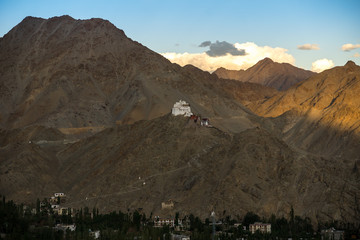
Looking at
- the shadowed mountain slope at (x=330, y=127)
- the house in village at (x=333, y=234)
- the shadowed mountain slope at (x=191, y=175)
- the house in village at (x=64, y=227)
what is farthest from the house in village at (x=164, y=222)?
the shadowed mountain slope at (x=330, y=127)

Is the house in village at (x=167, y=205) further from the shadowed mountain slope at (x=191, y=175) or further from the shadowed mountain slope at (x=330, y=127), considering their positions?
the shadowed mountain slope at (x=330, y=127)

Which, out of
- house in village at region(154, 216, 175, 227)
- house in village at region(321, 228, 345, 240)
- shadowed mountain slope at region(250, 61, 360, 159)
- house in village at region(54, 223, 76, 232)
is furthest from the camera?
shadowed mountain slope at region(250, 61, 360, 159)

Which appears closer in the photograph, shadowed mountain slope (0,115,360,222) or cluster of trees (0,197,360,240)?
cluster of trees (0,197,360,240)

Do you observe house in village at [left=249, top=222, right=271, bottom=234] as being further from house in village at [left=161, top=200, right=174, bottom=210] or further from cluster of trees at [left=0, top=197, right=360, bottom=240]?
house in village at [left=161, top=200, right=174, bottom=210]

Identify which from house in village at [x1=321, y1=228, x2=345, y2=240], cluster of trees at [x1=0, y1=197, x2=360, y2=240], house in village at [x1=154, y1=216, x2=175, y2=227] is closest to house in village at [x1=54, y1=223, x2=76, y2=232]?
cluster of trees at [x1=0, y1=197, x2=360, y2=240]

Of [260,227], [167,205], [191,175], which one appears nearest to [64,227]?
[167,205]

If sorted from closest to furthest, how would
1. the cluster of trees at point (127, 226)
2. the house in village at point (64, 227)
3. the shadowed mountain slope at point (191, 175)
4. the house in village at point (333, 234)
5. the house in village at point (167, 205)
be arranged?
the cluster of trees at point (127, 226) < the house in village at point (333, 234) < the house in village at point (64, 227) < the shadowed mountain slope at point (191, 175) < the house in village at point (167, 205)

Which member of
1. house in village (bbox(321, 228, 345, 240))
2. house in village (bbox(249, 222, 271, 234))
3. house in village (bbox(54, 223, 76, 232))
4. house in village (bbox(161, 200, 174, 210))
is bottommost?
house in village (bbox(321, 228, 345, 240))

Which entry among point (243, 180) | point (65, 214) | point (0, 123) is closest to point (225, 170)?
point (243, 180)
